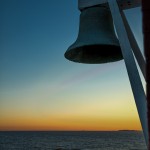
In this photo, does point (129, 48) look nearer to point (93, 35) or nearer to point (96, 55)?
point (93, 35)

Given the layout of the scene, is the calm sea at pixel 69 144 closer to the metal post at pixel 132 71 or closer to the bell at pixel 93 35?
the bell at pixel 93 35

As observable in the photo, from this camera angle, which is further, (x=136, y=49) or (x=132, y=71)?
(x=136, y=49)

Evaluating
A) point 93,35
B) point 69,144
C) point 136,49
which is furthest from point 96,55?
point 69,144

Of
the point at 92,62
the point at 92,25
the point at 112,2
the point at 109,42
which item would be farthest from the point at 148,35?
the point at 92,62

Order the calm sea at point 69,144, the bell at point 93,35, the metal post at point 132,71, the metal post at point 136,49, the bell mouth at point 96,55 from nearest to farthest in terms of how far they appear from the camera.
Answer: the metal post at point 132,71, the metal post at point 136,49, the bell at point 93,35, the bell mouth at point 96,55, the calm sea at point 69,144

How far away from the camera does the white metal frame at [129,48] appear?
243 cm

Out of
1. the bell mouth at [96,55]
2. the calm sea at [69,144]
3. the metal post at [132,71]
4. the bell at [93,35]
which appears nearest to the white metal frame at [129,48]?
the metal post at [132,71]

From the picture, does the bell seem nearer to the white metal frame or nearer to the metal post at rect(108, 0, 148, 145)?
the white metal frame

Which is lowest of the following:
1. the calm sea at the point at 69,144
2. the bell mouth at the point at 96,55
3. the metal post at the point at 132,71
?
the metal post at the point at 132,71

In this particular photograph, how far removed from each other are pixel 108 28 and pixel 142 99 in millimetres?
1374

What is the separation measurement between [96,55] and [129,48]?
4.25ft

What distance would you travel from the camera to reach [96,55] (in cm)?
405

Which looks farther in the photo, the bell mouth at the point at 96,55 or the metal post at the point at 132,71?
the bell mouth at the point at 96,55

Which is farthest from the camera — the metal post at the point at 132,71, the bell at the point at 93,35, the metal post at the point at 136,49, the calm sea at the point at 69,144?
the calm sea at the point at 69,144
